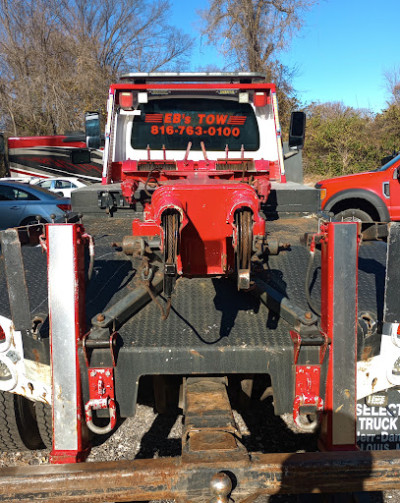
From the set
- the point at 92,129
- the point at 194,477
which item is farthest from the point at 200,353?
the point at 92,129

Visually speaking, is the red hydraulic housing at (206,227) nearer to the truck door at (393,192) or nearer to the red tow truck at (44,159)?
the truck door at (393,192)

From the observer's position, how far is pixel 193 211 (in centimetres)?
242

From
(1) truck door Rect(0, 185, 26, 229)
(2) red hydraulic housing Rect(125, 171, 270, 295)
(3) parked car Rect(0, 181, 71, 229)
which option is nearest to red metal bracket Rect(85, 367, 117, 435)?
(2) red hydraulic housing Rect(125, 171, 270, 295)

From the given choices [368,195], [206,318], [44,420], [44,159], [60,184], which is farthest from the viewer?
[44,159]

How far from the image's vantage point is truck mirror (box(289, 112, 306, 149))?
16.8ft

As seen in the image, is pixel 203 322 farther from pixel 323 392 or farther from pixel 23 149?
pixel 23 149

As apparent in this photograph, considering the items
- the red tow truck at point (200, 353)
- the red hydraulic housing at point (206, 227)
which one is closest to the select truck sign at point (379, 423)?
the red tow truck at point (200, 353)

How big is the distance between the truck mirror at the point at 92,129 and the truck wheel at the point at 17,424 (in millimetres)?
3188

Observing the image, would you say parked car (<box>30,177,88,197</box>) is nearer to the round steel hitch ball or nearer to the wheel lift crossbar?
the wheel lift crossbar

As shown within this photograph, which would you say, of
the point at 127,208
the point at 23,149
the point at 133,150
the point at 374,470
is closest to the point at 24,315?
the point at 374,470

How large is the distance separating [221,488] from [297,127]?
4377 mm

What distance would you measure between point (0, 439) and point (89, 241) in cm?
144

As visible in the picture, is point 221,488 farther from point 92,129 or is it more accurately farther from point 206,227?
point 92,129

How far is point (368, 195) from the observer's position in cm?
873
